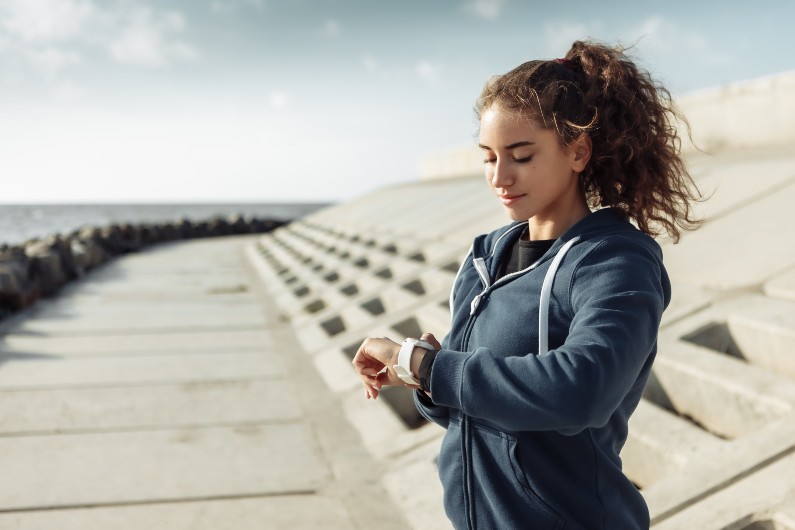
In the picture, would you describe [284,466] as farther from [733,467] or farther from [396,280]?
[396,280]

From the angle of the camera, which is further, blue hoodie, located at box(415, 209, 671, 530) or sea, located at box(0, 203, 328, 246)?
sea, located at box(0, 203, 328, 246)

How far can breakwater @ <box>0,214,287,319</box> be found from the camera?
324 inches

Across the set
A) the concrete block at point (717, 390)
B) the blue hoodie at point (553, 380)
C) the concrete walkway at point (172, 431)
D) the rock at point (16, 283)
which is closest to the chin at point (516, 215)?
the blue hoodie at point (553, 380)

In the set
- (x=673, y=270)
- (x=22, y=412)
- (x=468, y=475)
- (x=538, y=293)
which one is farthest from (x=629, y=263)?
(x=22, y=412)

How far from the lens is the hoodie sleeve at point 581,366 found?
4.73 feet

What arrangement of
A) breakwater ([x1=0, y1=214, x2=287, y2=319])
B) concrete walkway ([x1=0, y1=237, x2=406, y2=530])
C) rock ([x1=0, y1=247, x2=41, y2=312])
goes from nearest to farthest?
1. concrete walkway ([x1=0, y1=237, x2=406, y2=530])
2. rock ([x1=0, y1=247, x2=41, y2=312])
3. breakwater ([x1=0, y1=214, x2=287, y2=319])

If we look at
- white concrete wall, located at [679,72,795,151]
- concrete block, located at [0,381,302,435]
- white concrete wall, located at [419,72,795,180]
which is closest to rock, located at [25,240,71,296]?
concrete block, located at [0,381,302,435]

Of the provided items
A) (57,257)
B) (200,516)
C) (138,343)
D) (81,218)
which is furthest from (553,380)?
(81,218)

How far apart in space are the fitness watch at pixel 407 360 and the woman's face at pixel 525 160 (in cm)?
38

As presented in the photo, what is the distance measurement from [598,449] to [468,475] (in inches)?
12.0

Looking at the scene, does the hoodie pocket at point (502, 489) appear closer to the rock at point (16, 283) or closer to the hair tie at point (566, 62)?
the hair tie at point (566, 62)

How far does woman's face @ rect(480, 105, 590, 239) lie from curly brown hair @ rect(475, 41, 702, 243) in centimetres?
3

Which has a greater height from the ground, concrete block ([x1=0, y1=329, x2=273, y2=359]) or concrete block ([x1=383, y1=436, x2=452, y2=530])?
concrete block ([x1=0, y1=329, x2=273, y2=359])

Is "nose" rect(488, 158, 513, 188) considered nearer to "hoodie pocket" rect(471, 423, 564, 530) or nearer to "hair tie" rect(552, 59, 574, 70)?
"hair tie" rect(552, 59, 574, 70)
